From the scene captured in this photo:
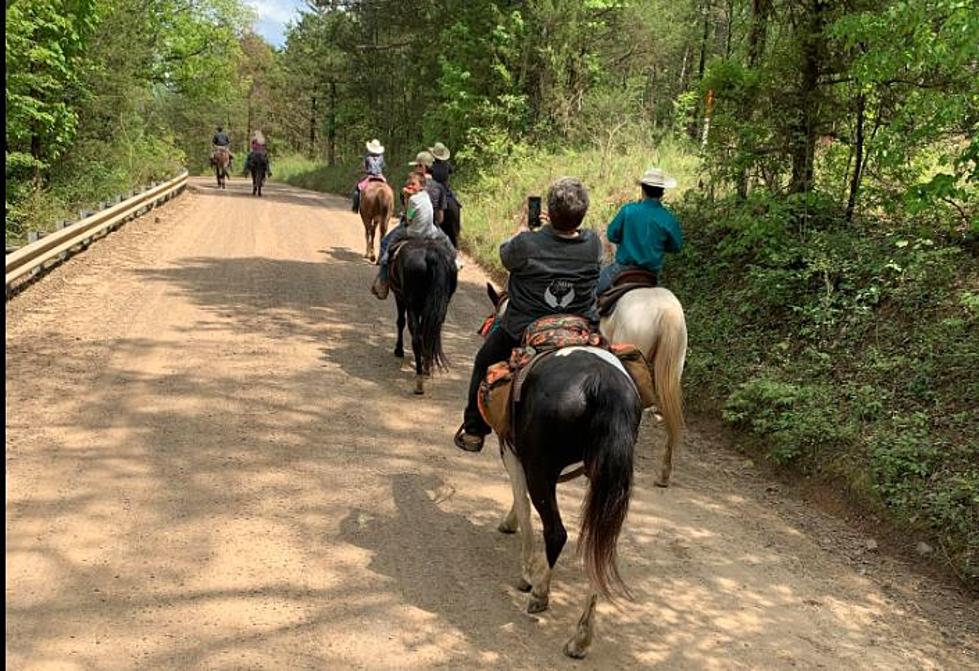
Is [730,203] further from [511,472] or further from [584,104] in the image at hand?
[584,104]

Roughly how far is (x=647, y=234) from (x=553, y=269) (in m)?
2.41

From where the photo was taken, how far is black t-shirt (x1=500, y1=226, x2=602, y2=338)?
16.1 feet

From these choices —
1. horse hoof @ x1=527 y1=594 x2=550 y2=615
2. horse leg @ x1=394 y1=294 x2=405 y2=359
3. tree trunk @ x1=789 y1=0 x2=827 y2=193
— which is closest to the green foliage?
horse leg @ x1=394 y1=294 x2=405 y2=359

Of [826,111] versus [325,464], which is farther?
[826,111]

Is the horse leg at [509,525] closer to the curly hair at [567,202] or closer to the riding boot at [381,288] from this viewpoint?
the curly hair at [567,202]

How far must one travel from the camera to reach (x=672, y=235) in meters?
7.07

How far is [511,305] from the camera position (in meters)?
5.20

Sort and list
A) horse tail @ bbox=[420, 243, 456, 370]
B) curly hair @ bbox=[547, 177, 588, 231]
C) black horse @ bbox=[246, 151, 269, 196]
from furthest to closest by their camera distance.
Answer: black horse @ bbox=[246, 151, 269, 196] → horse tail @ bbox=[420, 243, 456, 370] → curly hair @ bbox=[547, 177, 588, 231]

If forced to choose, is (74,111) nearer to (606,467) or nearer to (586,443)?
(586,443)

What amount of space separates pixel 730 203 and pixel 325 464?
7408 mm

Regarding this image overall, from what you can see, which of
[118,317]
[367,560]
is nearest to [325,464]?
[367,560]

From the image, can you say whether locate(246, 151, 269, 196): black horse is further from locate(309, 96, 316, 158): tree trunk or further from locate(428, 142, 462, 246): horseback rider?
locate(309, 96, 316, 158): tree trunk

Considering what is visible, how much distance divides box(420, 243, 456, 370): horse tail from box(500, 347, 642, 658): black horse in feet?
A: 11.9

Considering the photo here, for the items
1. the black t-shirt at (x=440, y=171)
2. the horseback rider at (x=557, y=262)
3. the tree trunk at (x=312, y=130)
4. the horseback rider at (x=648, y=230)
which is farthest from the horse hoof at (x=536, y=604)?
the tree trunk at (x=312, y=130)
